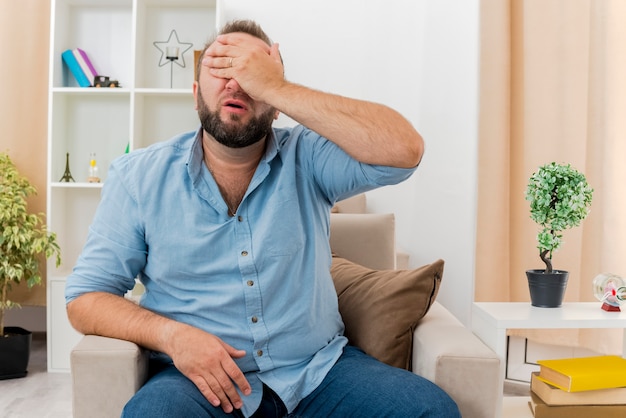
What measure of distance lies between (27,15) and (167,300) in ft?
7.76

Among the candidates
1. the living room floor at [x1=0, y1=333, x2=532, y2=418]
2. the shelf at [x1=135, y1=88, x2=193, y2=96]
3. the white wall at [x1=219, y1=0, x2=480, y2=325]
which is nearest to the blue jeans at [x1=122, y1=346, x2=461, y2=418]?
the living room floor at [x1=0, y1=333, x2=532, y2=418]

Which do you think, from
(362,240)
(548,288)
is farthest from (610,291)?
(362,240)

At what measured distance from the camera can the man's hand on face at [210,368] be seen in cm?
143

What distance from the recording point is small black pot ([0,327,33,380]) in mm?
3055

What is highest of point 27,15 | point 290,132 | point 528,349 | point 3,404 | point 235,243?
point 27,15

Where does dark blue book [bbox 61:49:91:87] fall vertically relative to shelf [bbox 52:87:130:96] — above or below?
above

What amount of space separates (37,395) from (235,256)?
1.68 meters

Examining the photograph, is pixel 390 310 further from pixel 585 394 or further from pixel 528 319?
pixel 585 394

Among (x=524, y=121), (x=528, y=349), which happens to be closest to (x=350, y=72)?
(x=524, y=121)

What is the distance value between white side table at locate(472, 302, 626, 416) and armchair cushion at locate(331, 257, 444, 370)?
0.15m

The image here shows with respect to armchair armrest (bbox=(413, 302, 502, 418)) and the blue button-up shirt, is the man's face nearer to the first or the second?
the blue button-up shirt

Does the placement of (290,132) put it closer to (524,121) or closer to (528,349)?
(524,121)

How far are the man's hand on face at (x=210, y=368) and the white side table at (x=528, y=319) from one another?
598mm

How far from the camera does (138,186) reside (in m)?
1.60
